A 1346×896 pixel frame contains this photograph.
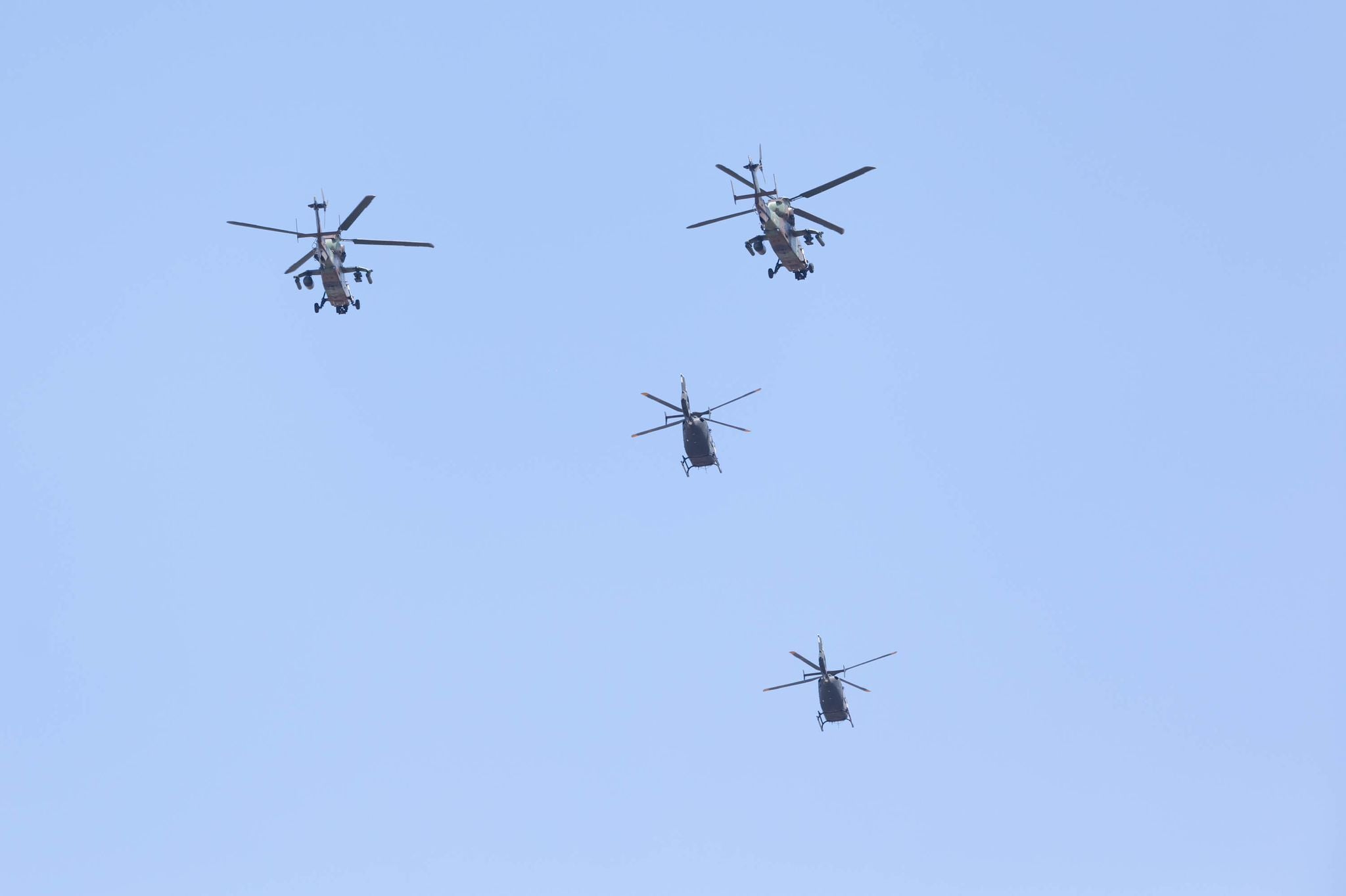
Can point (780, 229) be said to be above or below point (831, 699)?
above

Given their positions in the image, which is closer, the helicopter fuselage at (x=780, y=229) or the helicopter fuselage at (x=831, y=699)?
the helicopter fuselage at (x=780, y=229)

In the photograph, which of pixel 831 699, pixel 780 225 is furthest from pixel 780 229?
pixel 831 699

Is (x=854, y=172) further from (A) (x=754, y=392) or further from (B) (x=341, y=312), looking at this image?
(B) (x=341, y=312)

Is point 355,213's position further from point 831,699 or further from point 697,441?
point 831,699

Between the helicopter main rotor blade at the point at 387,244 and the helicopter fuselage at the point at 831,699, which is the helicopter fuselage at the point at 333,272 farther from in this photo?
the helicopter fuselage at the point at 831,699

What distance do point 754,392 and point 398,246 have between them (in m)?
21.3

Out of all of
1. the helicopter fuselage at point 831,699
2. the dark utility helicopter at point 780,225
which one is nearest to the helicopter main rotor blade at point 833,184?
the dark utility helicopter at point 780,225

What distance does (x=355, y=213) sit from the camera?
292ft

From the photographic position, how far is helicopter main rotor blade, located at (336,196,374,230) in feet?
290

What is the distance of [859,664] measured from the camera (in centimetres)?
10938

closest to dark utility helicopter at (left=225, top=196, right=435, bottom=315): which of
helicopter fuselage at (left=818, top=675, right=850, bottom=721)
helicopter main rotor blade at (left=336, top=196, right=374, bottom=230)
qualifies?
helicopter main rotor blade at (left=336, top=196, right=374, bottom=230)

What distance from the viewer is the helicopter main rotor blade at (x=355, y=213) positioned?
3477 inches

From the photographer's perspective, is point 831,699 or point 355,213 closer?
point 355,213

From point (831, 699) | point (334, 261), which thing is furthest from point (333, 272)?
point (831, 699)
